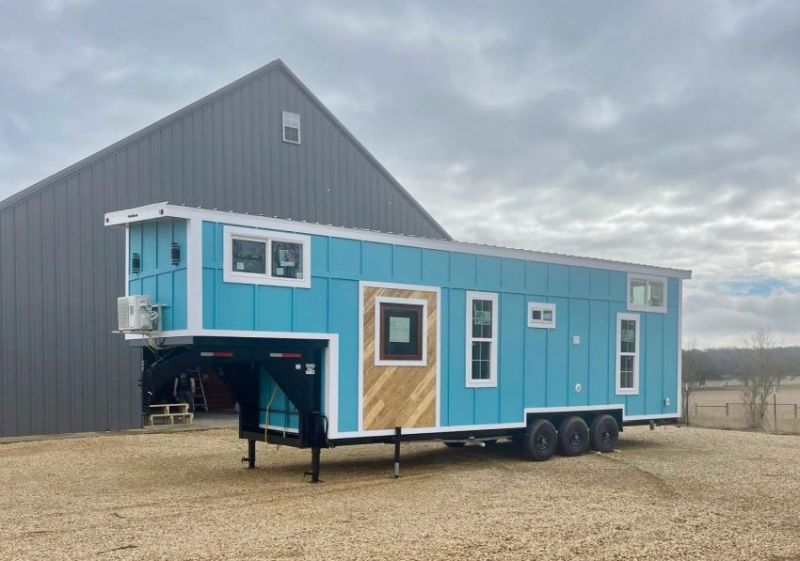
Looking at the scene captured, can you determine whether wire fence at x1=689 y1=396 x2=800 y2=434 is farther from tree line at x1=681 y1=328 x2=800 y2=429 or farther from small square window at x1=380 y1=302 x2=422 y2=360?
small square window at x1=380 y1=302 x2=422 y2=360

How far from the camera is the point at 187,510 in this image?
9.71 metres

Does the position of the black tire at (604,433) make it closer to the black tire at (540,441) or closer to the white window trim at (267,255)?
the black tire at (540,441)

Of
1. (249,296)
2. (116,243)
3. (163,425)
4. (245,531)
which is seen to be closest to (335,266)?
(249,296)

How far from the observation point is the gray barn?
17.4 m

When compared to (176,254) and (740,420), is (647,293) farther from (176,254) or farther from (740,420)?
(740,420)

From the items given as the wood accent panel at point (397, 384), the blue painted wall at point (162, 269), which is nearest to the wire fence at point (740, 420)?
the wood accent panel at point (397, 384)

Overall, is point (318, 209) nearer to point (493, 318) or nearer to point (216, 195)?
point (216, 195)

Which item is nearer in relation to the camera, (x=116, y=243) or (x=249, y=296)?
(x=249, y=296)

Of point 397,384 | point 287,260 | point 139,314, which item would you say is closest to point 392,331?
point 397,384

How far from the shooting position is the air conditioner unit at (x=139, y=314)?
11008 mm

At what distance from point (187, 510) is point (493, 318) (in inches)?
253

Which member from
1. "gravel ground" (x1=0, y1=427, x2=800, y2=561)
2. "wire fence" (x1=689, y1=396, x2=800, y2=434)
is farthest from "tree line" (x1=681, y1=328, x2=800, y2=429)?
"gravel ground" (x1=0, y1=427, x2=800, y2=561)

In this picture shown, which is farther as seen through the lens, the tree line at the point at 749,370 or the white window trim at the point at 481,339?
the tree line at the point at 749,370

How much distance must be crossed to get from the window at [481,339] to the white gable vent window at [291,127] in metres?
9.65
